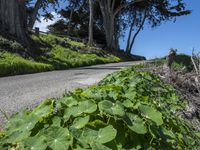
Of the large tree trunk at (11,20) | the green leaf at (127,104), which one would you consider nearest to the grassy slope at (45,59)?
the large tree trunk at (11,20)

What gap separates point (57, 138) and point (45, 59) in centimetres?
1988

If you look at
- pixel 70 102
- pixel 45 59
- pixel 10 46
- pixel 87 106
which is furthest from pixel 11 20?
pixel 87 106

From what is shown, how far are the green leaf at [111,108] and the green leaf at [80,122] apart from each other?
18 centimetres

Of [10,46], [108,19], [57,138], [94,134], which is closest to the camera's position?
[57,138]

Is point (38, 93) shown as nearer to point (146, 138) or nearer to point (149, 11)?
point (146, 138)

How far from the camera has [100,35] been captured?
49.3m

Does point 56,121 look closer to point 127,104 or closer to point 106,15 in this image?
point 127,104

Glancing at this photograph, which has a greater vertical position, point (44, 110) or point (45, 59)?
point (44, 110)

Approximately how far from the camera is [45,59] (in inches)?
858

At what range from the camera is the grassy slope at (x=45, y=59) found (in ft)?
56.5

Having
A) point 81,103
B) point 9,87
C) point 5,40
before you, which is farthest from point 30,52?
point 81,103

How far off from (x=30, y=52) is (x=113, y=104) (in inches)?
796

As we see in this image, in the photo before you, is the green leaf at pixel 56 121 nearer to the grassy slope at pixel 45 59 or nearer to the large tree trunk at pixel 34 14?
the grassy slope at pixel 45 59

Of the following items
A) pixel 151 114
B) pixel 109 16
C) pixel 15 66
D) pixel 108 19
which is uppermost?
pixel 109 16
